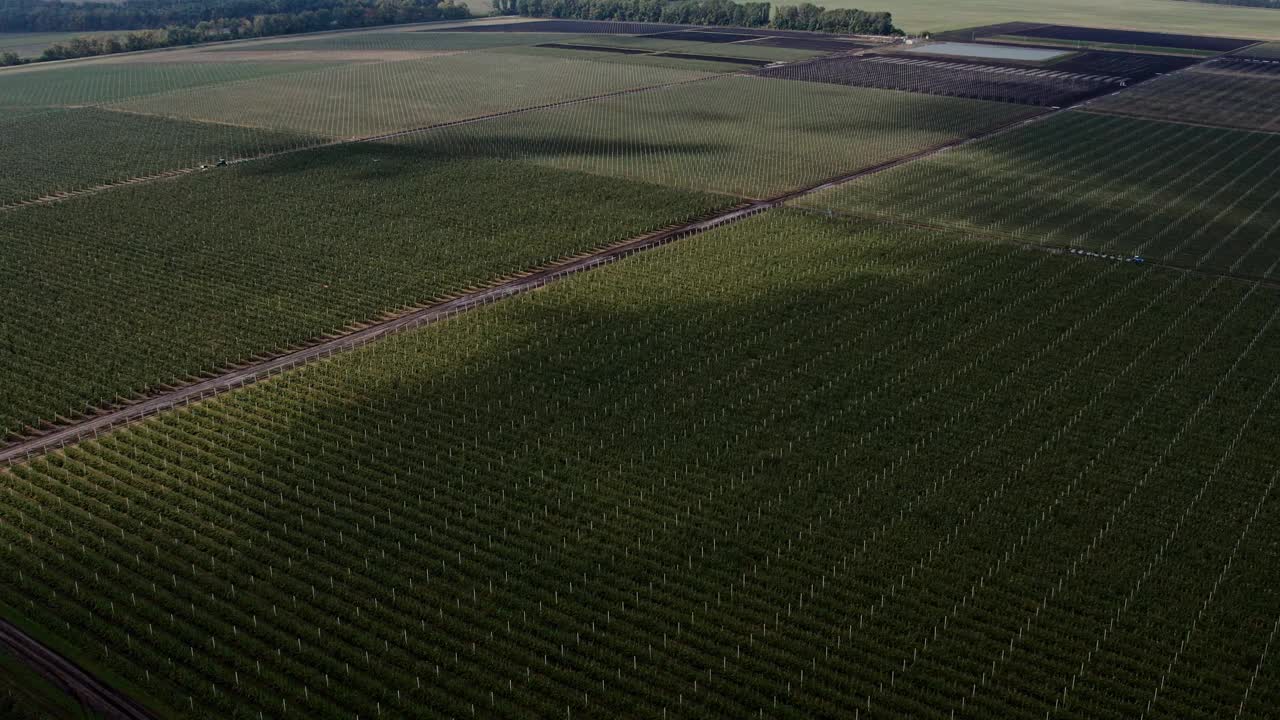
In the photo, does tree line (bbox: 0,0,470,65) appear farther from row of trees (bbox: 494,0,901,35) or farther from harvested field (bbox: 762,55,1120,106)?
harvested field (bbox: 762,55,1120,106)

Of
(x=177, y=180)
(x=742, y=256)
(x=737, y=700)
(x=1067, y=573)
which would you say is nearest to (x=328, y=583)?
(x=737, y=700)

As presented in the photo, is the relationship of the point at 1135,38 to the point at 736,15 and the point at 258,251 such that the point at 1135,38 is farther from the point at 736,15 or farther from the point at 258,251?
the point at 258,251

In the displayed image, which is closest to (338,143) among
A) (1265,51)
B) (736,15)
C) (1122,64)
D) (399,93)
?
(399,93)

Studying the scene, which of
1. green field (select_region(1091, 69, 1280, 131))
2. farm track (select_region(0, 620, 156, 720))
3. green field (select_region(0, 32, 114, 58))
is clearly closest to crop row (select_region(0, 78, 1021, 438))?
green field (select_region(1091, 69, 1280, 131))

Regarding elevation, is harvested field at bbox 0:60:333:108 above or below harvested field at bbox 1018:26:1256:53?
below

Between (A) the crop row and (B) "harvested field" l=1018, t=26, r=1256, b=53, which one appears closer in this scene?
(A) the crop row

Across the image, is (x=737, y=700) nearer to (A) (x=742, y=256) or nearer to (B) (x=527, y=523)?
(B) (x=527, y=523)
